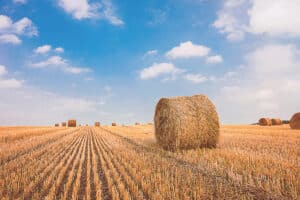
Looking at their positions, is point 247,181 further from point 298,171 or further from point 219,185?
point 298,171

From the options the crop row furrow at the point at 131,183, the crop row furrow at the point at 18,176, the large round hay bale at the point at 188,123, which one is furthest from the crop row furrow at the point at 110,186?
the large round hay bale at the point at 188,123

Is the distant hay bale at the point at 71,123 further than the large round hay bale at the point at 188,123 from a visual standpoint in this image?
Yes

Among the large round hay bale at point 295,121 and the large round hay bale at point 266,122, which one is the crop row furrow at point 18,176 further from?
the large round hay bale at point 266,122

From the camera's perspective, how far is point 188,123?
9453 mm

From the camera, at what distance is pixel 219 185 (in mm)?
4676

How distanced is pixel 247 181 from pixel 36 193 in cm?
393

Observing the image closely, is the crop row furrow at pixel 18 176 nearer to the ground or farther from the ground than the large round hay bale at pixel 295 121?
nearer to the ground

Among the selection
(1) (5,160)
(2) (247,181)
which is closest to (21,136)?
(1) (5,160)

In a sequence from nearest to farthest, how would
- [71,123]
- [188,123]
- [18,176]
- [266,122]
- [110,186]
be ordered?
[110,186] → [18,176] → [188,123] → [266,122] → [71,123]

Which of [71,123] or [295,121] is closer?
[295,121]

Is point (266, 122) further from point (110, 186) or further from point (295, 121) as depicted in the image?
point (110, 186)

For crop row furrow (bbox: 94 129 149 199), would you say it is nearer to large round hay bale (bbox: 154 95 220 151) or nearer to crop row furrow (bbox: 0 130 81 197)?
crop row furrow (bbox: 0 130 81 197)

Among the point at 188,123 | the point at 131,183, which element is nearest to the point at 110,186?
the point at 131,183

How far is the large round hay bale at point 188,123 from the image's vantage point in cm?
930
